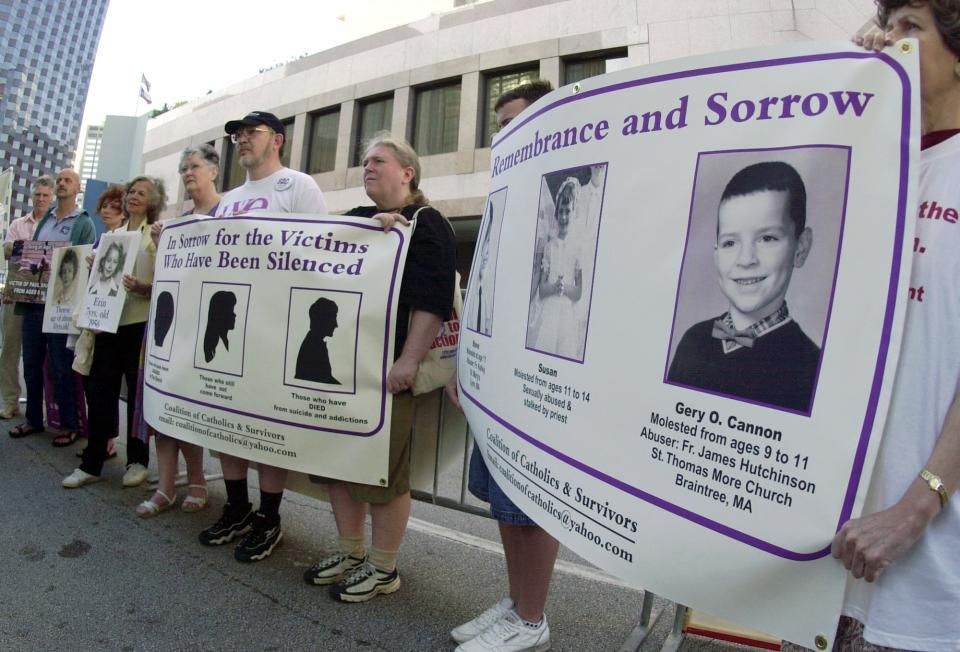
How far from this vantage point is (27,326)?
5.15 metres

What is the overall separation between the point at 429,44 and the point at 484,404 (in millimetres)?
17914

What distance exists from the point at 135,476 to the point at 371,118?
55.9 feet

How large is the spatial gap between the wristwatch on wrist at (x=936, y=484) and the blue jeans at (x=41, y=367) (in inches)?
232

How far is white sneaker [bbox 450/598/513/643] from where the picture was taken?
225 centimetres

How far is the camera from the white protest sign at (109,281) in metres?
3.68

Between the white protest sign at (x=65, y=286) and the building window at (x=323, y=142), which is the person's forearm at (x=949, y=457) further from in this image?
the building window at (x=323, y=142)

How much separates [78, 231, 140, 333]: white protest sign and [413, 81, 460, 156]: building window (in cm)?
1397

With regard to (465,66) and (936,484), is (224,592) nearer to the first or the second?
(936,484)

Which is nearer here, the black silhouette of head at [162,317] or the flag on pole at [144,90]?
the black silhouette of head at [162,317]

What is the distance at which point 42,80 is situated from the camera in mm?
72625

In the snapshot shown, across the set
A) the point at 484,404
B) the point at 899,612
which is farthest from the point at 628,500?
the point at 484,404

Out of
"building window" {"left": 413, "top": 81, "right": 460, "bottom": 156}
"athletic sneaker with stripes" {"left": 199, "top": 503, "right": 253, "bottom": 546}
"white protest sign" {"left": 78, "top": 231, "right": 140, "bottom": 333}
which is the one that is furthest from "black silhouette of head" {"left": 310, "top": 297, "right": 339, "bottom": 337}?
"building window" {"left": 413, "top": 81, "right": 460, "bottom": 156}

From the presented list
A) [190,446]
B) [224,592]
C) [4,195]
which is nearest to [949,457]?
[224,592]

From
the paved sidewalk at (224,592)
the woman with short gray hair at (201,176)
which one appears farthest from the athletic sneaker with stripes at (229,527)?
the woman with short gray hair at (201,176)
